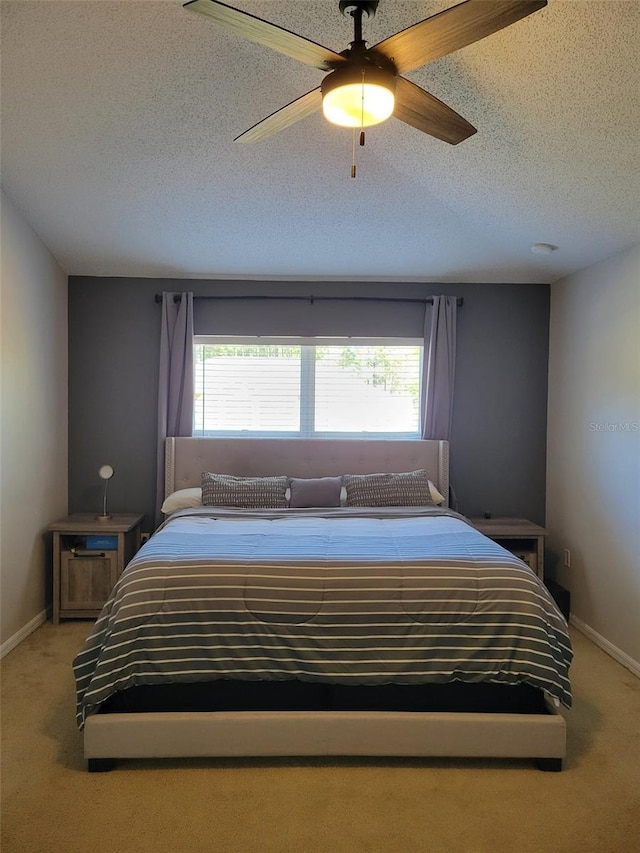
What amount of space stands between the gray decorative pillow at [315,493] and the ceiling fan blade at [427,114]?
246 centimetres

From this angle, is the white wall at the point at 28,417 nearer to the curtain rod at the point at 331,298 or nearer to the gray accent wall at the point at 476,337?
the gray accent wall at the point at 476,337

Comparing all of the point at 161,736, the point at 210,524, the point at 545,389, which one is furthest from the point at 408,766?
the point at 545,389

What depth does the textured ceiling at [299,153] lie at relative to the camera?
2.22 m

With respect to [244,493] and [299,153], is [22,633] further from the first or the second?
[299,153]

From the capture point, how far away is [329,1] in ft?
6.86

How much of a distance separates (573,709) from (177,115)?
3.45 m

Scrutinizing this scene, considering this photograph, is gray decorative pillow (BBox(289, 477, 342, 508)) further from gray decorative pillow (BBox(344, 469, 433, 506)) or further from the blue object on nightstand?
the blue object on nightstand

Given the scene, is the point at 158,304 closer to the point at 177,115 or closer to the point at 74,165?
the point at 74,165

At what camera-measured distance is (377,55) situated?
5.71 ft

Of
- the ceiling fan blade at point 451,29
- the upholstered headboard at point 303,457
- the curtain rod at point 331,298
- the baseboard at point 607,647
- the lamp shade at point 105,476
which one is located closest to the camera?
the ceiling fan blade at point 451,29

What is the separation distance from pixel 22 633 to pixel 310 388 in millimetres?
2638

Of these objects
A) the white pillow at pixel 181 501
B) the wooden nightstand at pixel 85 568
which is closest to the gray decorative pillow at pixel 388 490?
the white pillow at pixel 181 501

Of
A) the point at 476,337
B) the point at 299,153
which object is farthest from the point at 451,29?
the point at 476,337

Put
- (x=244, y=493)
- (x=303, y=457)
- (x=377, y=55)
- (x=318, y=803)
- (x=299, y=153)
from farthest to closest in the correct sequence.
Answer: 1. (x=303, y=457)
2. (x=244, y=493)
3. (x=299, y=153)
4. (x=318, y=803)
5. (x=377, y=55)
